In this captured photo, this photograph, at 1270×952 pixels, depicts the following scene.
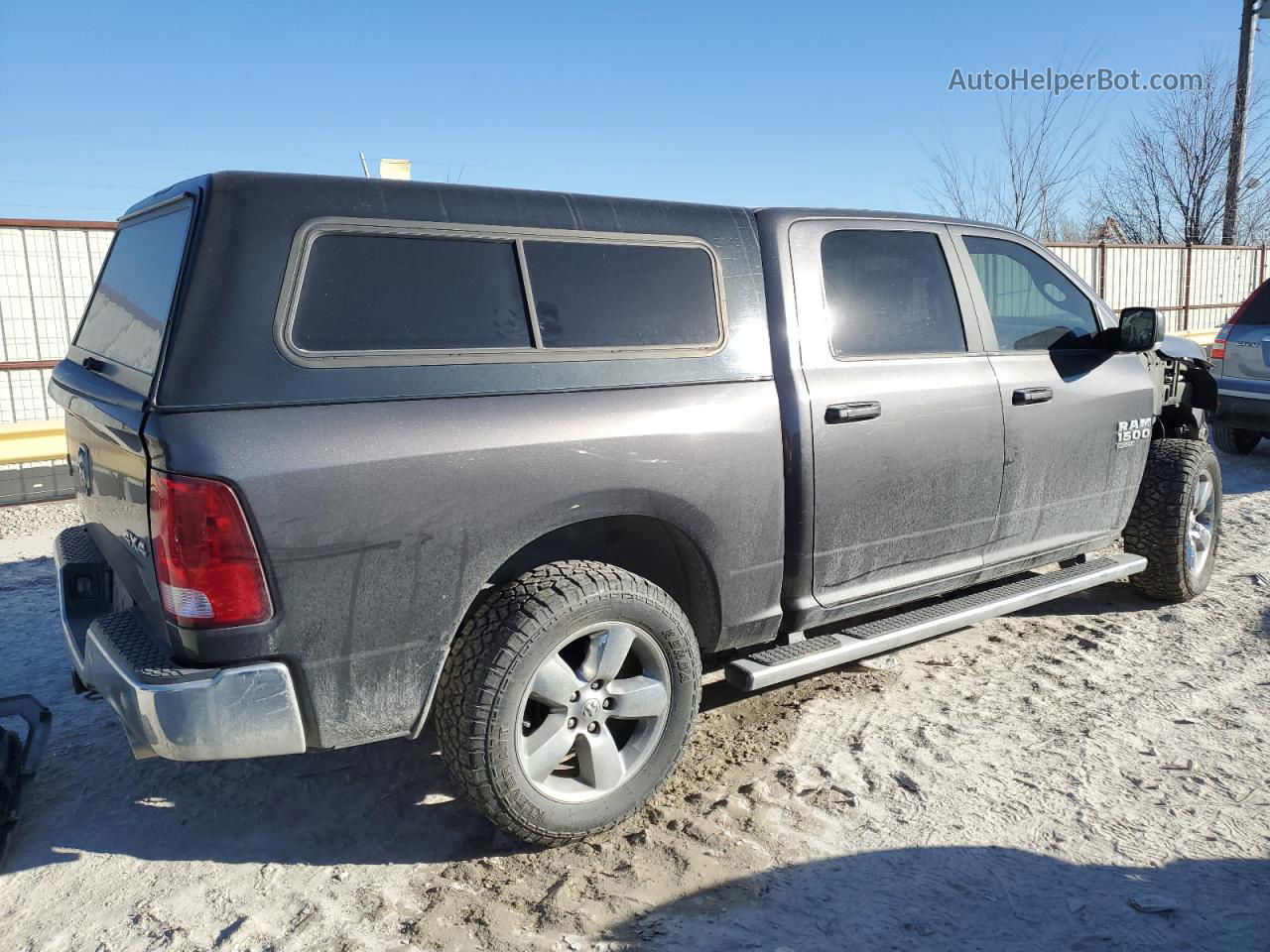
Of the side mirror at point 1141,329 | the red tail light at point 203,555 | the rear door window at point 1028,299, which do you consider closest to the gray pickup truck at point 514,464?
the red tail light at point 203,555

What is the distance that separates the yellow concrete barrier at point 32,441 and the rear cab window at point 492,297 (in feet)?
18.9

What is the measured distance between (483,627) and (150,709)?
0.84 metres

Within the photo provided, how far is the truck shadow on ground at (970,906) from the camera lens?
2438 millimetres

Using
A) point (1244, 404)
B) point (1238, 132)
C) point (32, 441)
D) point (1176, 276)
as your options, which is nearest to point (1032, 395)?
point (1244, 404)

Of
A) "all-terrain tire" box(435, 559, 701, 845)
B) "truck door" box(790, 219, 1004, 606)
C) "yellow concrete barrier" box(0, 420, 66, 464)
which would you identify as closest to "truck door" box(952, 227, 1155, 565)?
"truck door" box(790, 219, 1004, 606)

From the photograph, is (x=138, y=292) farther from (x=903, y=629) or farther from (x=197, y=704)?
(x=903, y=629)

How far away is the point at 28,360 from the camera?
7988 millimetres

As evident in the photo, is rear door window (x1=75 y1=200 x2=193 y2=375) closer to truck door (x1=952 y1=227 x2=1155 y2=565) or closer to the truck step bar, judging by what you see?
the truck step bar

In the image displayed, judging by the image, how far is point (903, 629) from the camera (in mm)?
3629

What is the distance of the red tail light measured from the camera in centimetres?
225

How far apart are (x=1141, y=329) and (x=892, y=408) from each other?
5.18 ft

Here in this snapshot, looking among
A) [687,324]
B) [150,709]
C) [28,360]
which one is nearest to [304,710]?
[150,709]

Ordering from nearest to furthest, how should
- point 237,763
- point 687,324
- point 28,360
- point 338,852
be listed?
1. point 338,852
2. point 687,324
3. point 237,763
4. point 28,360

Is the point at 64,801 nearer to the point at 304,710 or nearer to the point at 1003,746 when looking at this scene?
the point at 304,710
